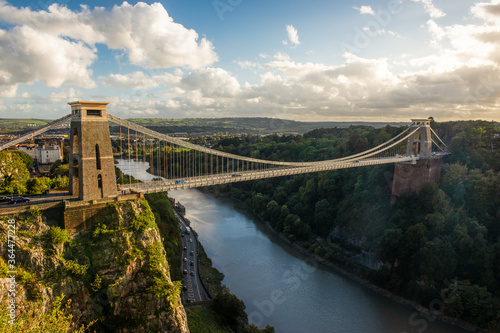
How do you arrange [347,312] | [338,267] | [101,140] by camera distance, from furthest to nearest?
[338,267] < [347,312] < [101,140]

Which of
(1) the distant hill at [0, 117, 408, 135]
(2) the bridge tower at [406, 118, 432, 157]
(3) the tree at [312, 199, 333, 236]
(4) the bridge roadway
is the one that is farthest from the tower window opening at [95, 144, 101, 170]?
(1) the distant hill at [0, 117, 408, 135]

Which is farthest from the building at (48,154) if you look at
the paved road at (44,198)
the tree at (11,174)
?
the paved road at (44,198)

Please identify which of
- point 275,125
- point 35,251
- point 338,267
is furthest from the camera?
point 275,125

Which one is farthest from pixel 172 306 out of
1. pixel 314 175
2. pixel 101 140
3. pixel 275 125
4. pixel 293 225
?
pixel 275 125

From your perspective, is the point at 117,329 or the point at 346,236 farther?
the point at 346,236

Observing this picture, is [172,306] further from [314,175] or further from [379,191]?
[314,175]

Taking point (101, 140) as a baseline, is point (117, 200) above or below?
below

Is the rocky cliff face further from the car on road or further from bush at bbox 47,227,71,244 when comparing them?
the car on road

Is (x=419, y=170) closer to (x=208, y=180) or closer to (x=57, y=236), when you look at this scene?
(x=208, y=180)
